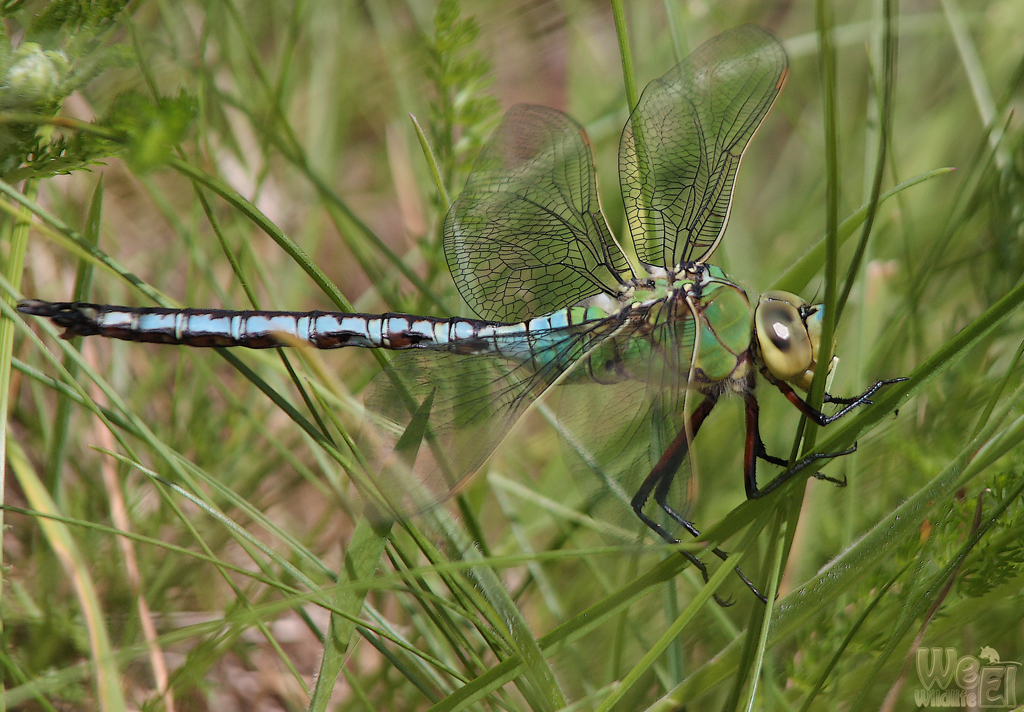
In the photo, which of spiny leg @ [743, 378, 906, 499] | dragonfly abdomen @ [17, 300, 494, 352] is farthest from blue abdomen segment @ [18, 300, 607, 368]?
spiny leg @ [743, 378, 906, 499]

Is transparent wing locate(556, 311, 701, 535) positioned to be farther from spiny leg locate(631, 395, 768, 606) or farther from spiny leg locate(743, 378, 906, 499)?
spiny leg locate(743, 378, 906, 499)

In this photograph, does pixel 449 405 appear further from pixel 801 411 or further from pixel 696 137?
pixel 696 137

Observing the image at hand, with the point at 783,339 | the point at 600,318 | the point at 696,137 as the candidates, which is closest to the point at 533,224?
the point at 600,318

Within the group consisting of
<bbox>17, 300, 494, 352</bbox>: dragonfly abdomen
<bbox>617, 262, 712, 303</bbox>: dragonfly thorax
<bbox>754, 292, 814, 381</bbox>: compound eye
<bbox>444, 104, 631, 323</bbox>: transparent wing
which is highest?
<bbox>444, 104, 631, 323</bbox>: transparent wing

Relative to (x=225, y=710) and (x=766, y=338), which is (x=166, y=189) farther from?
(x=766, y=338)

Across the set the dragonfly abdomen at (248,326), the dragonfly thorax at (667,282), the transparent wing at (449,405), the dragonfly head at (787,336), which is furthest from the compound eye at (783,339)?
the dragonfly abdomen at (248,326)

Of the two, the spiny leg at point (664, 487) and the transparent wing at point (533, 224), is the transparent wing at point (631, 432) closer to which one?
the spiny leg at point (664, 487)
